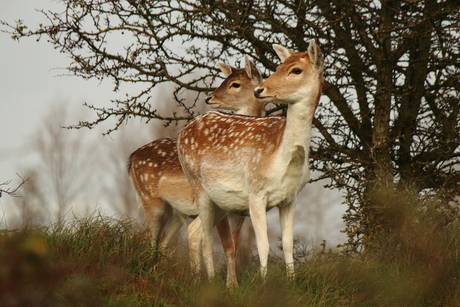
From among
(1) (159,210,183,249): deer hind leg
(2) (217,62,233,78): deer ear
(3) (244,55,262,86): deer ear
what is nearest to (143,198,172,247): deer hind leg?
(1) (159,210,183,249): deer hind leg

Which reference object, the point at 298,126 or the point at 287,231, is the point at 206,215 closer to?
the point at 287,231

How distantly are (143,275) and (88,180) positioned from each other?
14100 millimetres

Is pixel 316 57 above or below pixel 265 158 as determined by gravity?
above

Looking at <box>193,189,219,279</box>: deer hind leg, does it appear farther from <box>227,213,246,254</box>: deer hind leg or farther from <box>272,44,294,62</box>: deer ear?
<box>272,44,294,62</box>: deer ear

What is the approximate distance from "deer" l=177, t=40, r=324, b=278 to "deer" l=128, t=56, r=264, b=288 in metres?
0.69

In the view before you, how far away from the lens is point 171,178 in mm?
7707

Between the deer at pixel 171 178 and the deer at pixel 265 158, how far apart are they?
0.69 meters

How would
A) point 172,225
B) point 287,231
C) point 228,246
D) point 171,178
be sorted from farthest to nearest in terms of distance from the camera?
1. point 172,225
2. point 171,178
3. point 228,246
4. point 287,231

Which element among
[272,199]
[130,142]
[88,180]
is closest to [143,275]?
[272,199]

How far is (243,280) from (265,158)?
1190mm

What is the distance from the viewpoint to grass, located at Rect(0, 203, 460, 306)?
468cm

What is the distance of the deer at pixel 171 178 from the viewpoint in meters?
7.58

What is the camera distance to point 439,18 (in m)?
8.58

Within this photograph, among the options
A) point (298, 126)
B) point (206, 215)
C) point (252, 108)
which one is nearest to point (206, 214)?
point (206, 215)
